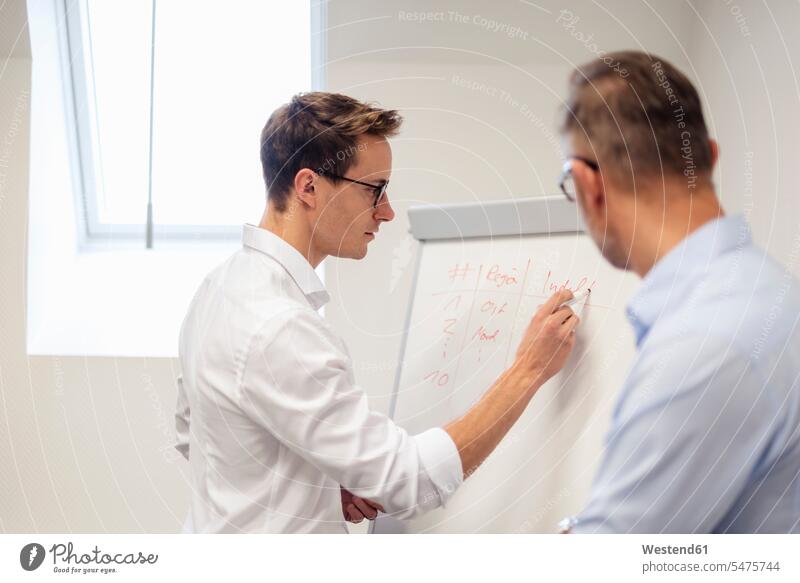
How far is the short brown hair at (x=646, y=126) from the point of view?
0.80 metres

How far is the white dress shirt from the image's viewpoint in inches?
35.1

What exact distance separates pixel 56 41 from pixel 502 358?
2.95ft

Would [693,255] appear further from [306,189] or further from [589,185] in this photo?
[306,189]

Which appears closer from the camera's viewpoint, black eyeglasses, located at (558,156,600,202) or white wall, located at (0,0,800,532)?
black eyeglasses, located at (558,156,600,202)

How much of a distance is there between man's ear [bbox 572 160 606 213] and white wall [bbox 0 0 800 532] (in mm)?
184

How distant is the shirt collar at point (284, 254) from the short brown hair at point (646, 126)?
0.37 meters

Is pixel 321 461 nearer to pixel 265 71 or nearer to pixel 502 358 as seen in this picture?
pixel 502 358

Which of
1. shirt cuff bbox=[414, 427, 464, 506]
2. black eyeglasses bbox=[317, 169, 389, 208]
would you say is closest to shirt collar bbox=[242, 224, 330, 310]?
black eyeglasses bbox=[317, 169, 389, 208]

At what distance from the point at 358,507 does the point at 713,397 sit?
1.69 feet

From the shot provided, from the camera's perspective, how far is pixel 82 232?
1.37 m

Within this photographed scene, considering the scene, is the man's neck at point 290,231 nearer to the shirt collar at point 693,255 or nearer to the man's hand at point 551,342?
the man's hand at point 551,342
